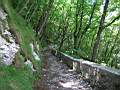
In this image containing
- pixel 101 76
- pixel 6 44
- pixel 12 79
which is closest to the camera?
pixel 12 79

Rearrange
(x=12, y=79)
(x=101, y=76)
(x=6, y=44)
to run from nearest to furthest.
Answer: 1. (x=12, y=79)
2. (x=6, y=44)
3. (x=101, y=76)

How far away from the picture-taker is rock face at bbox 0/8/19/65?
9.46 metres

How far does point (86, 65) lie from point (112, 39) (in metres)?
31.0

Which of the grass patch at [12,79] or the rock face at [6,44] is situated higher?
the rock face at [6,44]

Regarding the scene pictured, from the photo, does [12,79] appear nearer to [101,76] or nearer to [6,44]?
[6,44]

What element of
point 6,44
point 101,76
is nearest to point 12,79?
point 6,44

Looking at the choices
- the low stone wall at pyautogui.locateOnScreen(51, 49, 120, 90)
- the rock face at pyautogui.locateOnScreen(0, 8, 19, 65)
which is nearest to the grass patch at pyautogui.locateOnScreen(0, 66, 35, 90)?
the rock face at pyautogui.locateOnScreen(0, 8, 19, 65)

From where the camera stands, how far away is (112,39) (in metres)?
44.2

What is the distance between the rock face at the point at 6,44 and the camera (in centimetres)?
946

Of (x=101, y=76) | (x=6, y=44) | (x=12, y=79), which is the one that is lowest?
(x=101, y=76)

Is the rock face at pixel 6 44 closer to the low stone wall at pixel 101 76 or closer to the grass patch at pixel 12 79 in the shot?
the grass patch at pixel 12 79

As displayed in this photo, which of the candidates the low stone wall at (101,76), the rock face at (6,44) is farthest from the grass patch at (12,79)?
the low stone wall at (101,76)

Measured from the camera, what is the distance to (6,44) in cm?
1038

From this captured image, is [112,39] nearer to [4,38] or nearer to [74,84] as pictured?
[74,84]
